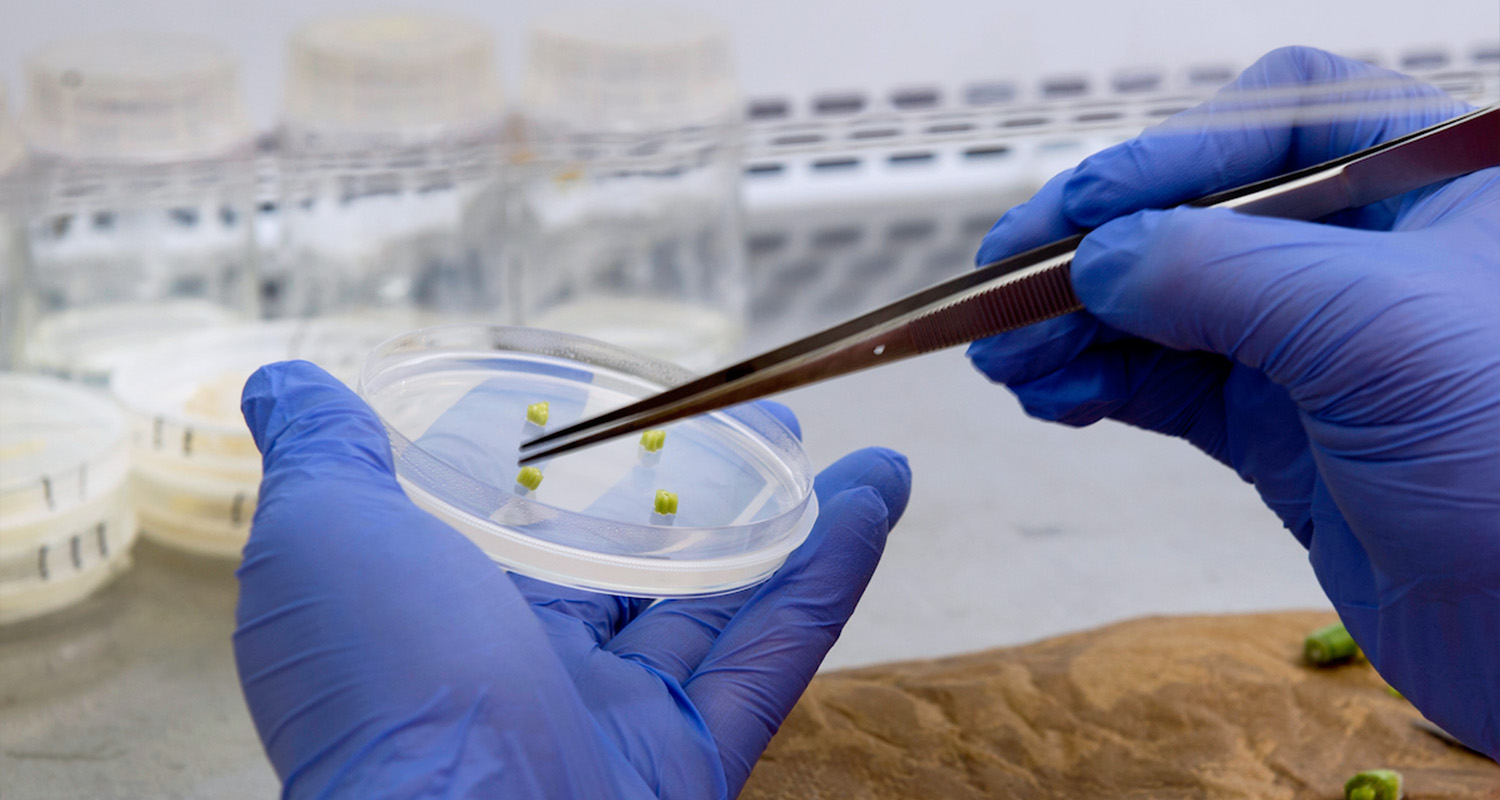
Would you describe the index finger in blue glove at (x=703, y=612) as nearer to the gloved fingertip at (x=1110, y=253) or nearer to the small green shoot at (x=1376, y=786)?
the gloved fingertip at (x=1110, y=253)

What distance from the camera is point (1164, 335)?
39.2 inches

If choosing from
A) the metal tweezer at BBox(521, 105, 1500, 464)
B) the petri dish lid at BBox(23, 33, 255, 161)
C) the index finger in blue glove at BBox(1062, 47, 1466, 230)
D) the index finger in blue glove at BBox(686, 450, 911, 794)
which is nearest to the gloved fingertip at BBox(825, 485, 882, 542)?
the index finger in blue glove at BBox(686, 450, 911, 794)

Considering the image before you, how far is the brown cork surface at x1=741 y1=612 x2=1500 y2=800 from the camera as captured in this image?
1192mm

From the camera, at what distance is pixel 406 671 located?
2.73ft

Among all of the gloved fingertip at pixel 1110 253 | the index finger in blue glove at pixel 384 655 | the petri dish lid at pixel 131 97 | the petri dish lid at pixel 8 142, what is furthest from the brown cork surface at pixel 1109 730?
the petri dish lid at pixel 8 142

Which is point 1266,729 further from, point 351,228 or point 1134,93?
point 351,228

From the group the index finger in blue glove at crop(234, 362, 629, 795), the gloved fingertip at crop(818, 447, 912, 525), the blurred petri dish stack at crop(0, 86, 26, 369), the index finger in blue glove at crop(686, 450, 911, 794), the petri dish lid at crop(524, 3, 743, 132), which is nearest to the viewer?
the index finger in blue glove at crop(234, 362, 629, 795)

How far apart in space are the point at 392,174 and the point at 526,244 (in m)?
0.27

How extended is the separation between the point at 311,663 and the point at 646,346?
1.16 m

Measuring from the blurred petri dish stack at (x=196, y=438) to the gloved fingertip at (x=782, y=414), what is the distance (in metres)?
0.54

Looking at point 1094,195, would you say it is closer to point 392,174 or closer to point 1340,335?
point 1340,335

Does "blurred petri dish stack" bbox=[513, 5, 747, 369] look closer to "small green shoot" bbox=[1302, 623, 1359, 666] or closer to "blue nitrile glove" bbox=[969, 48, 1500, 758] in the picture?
"blue nitrile glove" bbox=[969, 48, 1500, 758]

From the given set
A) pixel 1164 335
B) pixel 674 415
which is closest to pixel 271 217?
pixel 674 415

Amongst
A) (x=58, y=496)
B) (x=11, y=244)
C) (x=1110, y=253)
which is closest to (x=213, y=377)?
(x=58, y=496)
